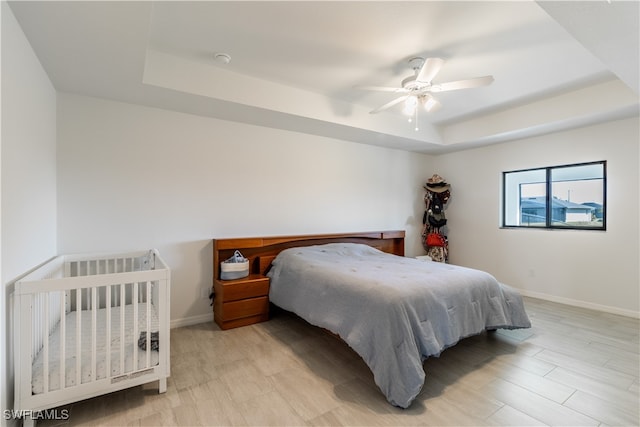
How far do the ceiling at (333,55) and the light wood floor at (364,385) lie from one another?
231 centimetres

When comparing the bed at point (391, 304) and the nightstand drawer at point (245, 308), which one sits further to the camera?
the nightstand drawer at point (245, 308)

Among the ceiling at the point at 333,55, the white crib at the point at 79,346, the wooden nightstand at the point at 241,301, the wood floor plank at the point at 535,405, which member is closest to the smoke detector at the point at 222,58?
the ceiling at the point at 333,55

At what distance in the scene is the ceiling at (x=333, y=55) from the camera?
179 cm

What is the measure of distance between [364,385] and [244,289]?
160 centimetres

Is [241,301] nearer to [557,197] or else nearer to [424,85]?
[424,85]

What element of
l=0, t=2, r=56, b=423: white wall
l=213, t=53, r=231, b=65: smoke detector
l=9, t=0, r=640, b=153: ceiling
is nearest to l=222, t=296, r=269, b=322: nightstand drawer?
l=0, t=2, r=56, b=423: white wall

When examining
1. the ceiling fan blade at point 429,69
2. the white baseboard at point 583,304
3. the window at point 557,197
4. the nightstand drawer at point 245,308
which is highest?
the ceiling fan blade at point 429,69

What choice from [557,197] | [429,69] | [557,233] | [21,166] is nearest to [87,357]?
[21,166]

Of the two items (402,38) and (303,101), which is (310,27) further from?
(303,101)

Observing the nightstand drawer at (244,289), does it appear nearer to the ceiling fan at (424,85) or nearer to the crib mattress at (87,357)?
the crib mattress at (87,357)

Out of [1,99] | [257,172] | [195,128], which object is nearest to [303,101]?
[257,172]

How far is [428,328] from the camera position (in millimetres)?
2100

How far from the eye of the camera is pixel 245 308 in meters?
3.19

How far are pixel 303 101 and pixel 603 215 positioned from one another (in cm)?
400
